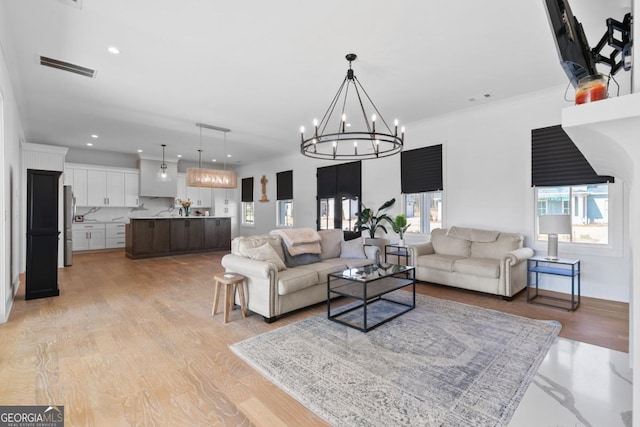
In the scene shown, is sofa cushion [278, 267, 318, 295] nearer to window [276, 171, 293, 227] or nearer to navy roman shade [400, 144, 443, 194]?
navy roman shade [400, 144, 443, 194]

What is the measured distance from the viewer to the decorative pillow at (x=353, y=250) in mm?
4547

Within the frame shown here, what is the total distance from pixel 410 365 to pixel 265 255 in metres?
1.91

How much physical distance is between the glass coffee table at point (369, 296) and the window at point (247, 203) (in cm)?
670

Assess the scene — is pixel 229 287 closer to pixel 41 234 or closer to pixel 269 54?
pixel 269 54

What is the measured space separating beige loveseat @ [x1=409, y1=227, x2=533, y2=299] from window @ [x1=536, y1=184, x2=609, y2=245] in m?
0.60

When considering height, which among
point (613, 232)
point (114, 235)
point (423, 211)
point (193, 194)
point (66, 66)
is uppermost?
point (66, 66)

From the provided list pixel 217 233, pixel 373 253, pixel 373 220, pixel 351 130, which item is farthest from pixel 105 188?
pixel 373 253

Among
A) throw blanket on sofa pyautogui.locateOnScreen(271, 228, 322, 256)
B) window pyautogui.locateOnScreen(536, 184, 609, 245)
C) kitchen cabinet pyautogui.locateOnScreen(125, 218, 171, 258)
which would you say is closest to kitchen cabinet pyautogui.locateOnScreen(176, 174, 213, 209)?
kitchen cabinet pyautogui.locateOnScreen(125, 218, 171, 258)

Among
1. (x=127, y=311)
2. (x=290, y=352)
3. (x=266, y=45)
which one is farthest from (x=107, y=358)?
(x=266, y=45)

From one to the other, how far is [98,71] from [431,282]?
5356 millimetres

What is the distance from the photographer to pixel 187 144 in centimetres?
751

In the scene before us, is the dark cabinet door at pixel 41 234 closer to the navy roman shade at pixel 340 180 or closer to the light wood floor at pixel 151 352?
the light wood floor at pixel 151 352

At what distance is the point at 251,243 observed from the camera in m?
3.81

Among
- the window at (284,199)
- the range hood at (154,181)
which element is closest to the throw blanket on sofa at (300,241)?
the window at (284,199)
